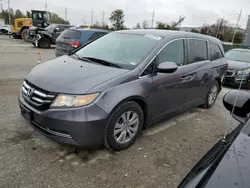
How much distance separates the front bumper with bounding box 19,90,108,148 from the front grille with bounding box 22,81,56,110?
0.07 meters

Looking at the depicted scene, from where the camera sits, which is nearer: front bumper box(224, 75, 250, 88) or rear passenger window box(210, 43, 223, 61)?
rear passenger window box(210, 43, 223, 61)

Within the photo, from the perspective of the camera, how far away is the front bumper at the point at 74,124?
228cm

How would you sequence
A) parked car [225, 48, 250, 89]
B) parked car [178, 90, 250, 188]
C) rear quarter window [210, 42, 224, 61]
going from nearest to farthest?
parked car [178, 90, 250, 188]
rear quarter window [210, 42, 224, 61]
parked car [225, 48, 250, 89]

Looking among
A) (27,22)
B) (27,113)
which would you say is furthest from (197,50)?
(27,22)

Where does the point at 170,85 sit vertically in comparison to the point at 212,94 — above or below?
above

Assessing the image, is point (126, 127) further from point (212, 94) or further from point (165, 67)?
point (212, 94)

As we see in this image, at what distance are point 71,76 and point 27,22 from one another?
21.7 meters

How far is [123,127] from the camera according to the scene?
274cm

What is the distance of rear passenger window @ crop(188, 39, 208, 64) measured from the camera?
12.2 feet

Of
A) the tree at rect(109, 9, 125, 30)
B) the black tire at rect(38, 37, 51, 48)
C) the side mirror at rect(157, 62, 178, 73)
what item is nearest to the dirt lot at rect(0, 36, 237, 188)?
the side mirror at rect(157, 62, 178, 73)

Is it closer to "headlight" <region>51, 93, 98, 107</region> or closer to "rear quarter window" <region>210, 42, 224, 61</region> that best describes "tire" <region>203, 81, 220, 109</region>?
"rear quarter window" <region>210, 42, 224, 61</region>

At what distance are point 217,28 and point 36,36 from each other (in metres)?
42.2

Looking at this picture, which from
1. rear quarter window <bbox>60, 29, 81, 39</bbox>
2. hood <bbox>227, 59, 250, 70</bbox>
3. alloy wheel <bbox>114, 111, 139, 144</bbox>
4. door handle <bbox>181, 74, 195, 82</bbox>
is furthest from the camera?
rear quarter window <bbox>60, 29, 81, 39</bbox>

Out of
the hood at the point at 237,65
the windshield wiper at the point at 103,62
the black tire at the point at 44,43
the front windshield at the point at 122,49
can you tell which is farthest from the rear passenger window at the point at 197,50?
the black tire at the point at 44,43
